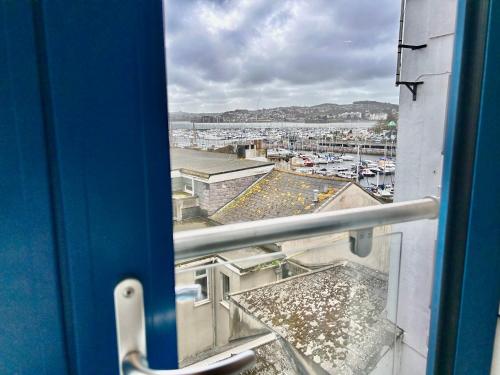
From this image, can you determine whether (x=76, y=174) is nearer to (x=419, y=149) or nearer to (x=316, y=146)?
(x=316, y=146)

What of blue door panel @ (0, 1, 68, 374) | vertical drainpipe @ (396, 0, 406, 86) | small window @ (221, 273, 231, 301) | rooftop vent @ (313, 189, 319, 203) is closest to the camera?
blue door panel @ (0, 1, 68, 374)

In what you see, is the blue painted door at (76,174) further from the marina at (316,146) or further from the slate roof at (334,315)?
the slate roof at (334,315)

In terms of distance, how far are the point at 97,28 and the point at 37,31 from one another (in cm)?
7

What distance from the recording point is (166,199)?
52cm

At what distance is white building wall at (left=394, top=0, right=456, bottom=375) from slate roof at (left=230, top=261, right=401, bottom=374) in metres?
0.10

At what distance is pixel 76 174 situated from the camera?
46cm

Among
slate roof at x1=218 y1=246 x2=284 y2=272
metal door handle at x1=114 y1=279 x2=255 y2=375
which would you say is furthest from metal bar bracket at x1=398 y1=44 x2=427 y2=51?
metal door handle at x1=114 y1=279 x2=255 y2=375

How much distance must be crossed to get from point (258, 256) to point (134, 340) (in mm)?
500

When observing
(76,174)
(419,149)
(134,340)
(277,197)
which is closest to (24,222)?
(76,174)

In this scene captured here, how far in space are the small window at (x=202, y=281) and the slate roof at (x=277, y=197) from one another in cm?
14

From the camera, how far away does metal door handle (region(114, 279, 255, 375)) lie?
0.49 meters

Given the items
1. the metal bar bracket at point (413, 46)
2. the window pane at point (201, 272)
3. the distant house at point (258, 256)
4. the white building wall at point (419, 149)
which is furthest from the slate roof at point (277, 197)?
the metal bar bracket at point (413, 46)

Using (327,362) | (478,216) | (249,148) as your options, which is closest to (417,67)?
(478,216)

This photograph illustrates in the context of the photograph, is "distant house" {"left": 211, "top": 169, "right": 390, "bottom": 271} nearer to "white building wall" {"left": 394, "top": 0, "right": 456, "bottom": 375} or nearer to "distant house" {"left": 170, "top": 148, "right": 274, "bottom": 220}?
"distant house" {"left": 170, "top": 148, "right": 274, "bottom": 220}
